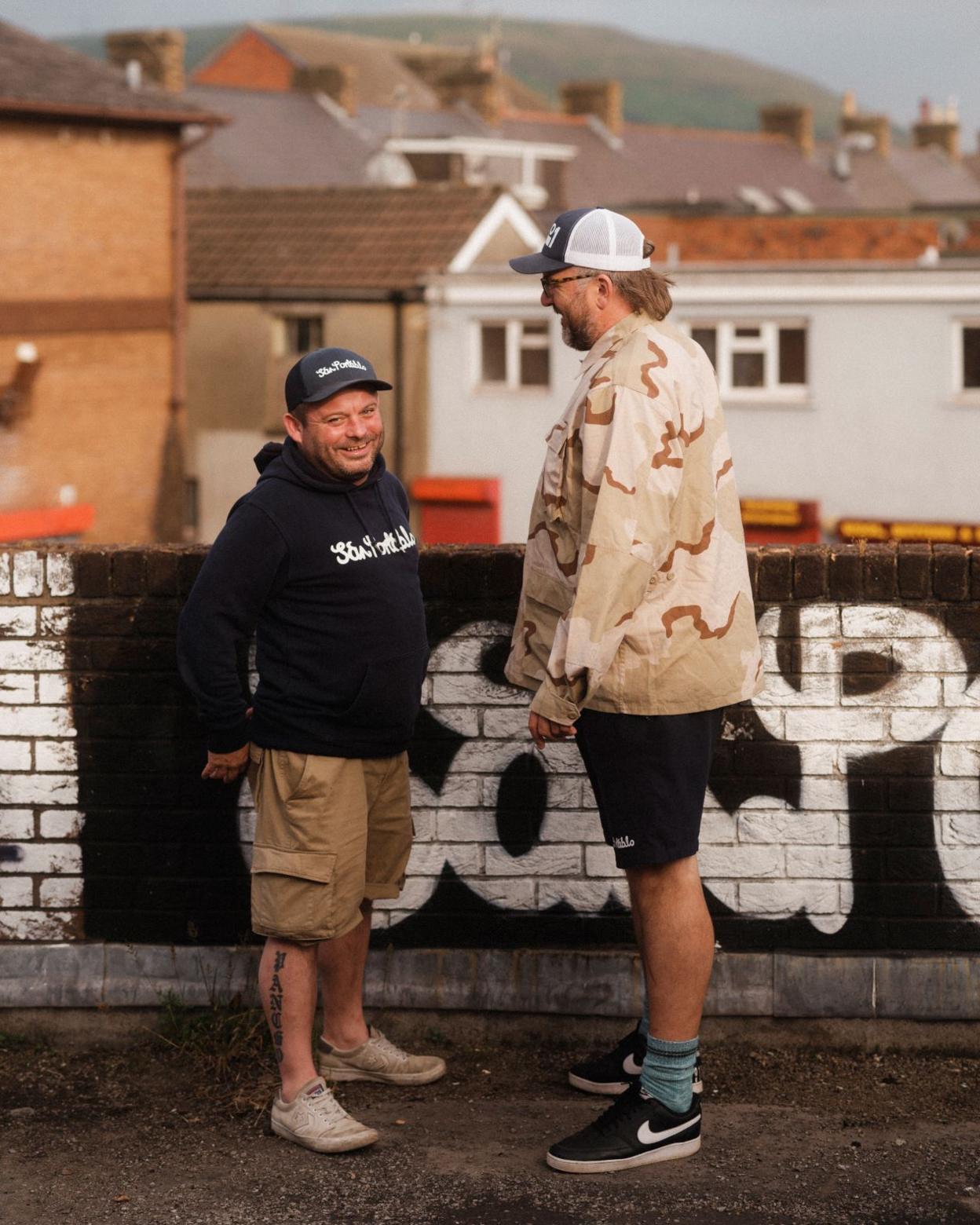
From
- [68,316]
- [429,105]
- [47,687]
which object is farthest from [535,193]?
[47,687]

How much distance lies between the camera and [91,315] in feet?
101

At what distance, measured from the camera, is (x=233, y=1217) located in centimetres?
384

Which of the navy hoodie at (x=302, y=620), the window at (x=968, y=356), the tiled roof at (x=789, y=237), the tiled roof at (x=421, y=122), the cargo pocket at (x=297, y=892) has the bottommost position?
the cargo pocket at (x=297, y=892)

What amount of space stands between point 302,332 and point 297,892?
3336 cm

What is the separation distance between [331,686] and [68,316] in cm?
2752

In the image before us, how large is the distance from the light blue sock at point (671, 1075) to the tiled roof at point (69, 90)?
26.9 metres

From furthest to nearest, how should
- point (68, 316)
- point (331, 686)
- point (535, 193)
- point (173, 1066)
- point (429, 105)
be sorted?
point (429, 105) → point (535, 193) → point (68, 316) → point (173, 1066) → point (331, 686)

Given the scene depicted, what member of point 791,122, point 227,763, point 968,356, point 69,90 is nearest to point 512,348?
point 968,356

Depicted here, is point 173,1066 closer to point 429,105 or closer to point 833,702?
point 833,702

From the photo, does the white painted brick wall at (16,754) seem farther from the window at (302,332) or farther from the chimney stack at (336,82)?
the chimney stack at (336,82)

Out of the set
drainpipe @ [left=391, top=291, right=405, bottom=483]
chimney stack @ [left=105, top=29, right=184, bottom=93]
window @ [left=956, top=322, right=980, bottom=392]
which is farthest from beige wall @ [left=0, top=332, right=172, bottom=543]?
chimney stack @ [left=105, top=29, right=184, bottom=93]

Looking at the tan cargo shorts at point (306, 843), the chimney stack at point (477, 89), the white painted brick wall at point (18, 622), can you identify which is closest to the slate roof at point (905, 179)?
the chimney stack at point (477, 89)

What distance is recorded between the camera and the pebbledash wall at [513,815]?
482cm

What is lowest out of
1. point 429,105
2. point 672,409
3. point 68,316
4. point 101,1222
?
point 101,1222
